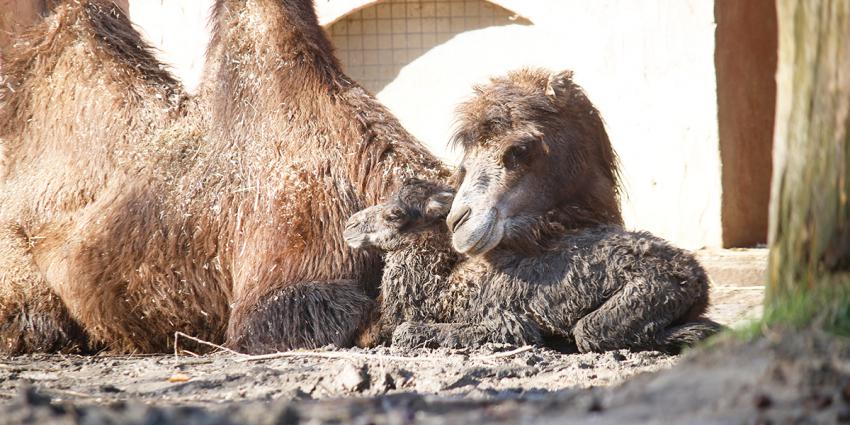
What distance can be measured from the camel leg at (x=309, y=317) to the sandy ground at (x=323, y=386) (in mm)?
112

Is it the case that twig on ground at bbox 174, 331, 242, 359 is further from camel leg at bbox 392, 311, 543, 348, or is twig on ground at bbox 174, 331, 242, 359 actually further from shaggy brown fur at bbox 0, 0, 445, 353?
camel leg at bbox 392, 311, 543, 348

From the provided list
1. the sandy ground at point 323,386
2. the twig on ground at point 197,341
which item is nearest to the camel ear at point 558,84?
the sandy ground at point 323,386

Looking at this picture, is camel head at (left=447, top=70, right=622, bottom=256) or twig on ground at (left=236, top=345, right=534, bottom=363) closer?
twig on ground at (left=236, top=345, right=534, bottom=363)

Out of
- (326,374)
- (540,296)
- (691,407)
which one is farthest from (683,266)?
(691,407)

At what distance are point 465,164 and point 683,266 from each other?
992 millimetres

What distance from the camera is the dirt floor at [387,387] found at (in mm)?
2783

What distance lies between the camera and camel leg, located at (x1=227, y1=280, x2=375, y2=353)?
5.16 metres

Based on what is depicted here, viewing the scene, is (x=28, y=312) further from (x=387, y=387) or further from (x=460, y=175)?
(x=387, y=387)

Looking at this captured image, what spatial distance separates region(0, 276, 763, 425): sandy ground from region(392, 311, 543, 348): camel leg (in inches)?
3.1

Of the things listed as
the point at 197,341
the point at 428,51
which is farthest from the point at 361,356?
the point at 428,51

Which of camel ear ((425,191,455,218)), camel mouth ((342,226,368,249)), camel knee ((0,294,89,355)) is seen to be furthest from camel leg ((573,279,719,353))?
camel knee ((0,294,89,355))

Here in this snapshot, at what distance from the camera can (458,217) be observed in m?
4.82

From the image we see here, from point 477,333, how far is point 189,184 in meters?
1.72

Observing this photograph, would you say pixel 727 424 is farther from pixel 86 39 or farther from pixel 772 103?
pixel 772 103
